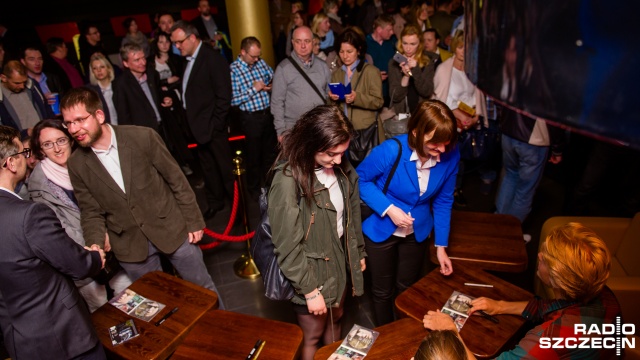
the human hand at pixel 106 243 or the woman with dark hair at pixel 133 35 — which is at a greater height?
the woman with dark hair at pixel 133 35

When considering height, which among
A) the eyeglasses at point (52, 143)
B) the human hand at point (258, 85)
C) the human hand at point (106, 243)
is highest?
the eyeglasses at point (52, 143)

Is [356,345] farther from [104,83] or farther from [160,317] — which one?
[104,83]

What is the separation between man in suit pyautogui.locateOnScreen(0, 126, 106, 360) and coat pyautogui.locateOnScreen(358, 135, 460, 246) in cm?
162

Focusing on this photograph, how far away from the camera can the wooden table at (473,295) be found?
2127 mm

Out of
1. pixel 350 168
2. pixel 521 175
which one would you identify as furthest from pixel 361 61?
pixel 350 168

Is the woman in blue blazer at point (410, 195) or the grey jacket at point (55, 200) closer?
the woman in blue blazer at point (410, 195)

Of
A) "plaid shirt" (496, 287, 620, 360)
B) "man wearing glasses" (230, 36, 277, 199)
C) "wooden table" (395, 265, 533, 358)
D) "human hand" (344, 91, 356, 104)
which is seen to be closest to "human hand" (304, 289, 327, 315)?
"wooden table" (395, 265, 533, 358)

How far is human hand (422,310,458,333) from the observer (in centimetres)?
215

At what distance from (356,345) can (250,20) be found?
5312 millimetres

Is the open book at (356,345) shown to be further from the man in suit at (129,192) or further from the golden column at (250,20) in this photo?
the golden column at (250,20)

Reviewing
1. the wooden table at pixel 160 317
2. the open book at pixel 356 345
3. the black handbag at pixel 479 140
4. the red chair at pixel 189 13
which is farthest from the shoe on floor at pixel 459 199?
the red chair at pixel 189 13

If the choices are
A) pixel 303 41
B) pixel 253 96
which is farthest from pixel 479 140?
pixel 253 96

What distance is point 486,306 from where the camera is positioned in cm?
228

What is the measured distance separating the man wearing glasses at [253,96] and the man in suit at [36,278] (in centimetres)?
264
